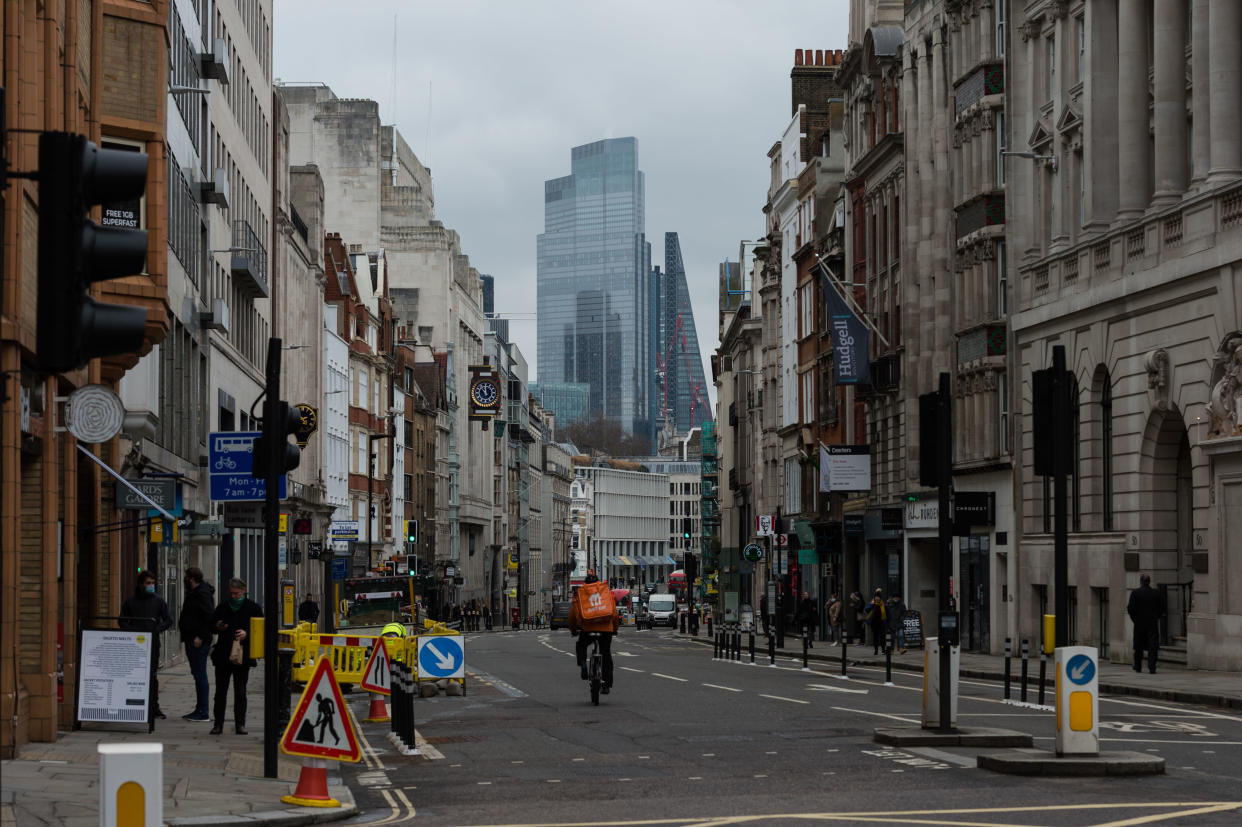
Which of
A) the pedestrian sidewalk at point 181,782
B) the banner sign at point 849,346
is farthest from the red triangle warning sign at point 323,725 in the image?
the banner sign at point 849,346

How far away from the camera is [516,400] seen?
177000 mm

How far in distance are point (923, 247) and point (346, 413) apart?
44.2 m

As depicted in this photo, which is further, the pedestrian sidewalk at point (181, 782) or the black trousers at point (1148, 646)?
the black trousers at point (1148, 646)

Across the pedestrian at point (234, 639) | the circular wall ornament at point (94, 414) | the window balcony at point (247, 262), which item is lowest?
the pedestrian at point (234, 639)

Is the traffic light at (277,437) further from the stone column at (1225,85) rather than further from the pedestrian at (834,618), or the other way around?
the pedestrian at (834,618)

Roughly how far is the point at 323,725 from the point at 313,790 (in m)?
0.64

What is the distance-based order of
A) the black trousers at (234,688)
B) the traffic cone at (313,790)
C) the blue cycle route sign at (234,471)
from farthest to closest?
1. the blue cycle route sign at (234,471)
2. the black trousers at (234,688)
3. the traffic cone at (313,790)

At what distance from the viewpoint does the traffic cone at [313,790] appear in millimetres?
14602

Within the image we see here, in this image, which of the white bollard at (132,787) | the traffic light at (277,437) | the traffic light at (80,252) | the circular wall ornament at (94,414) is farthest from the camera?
the circular wall ornament at (94,414)

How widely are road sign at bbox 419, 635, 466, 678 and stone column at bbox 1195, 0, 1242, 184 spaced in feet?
56.2

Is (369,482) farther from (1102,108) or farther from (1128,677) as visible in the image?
(1128,677)

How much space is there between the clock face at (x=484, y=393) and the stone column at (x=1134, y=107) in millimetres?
100811

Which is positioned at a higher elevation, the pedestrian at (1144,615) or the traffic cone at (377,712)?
the pedestrian at (1144,615)

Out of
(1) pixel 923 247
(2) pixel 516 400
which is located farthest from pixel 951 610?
(2) pixel 516 400
